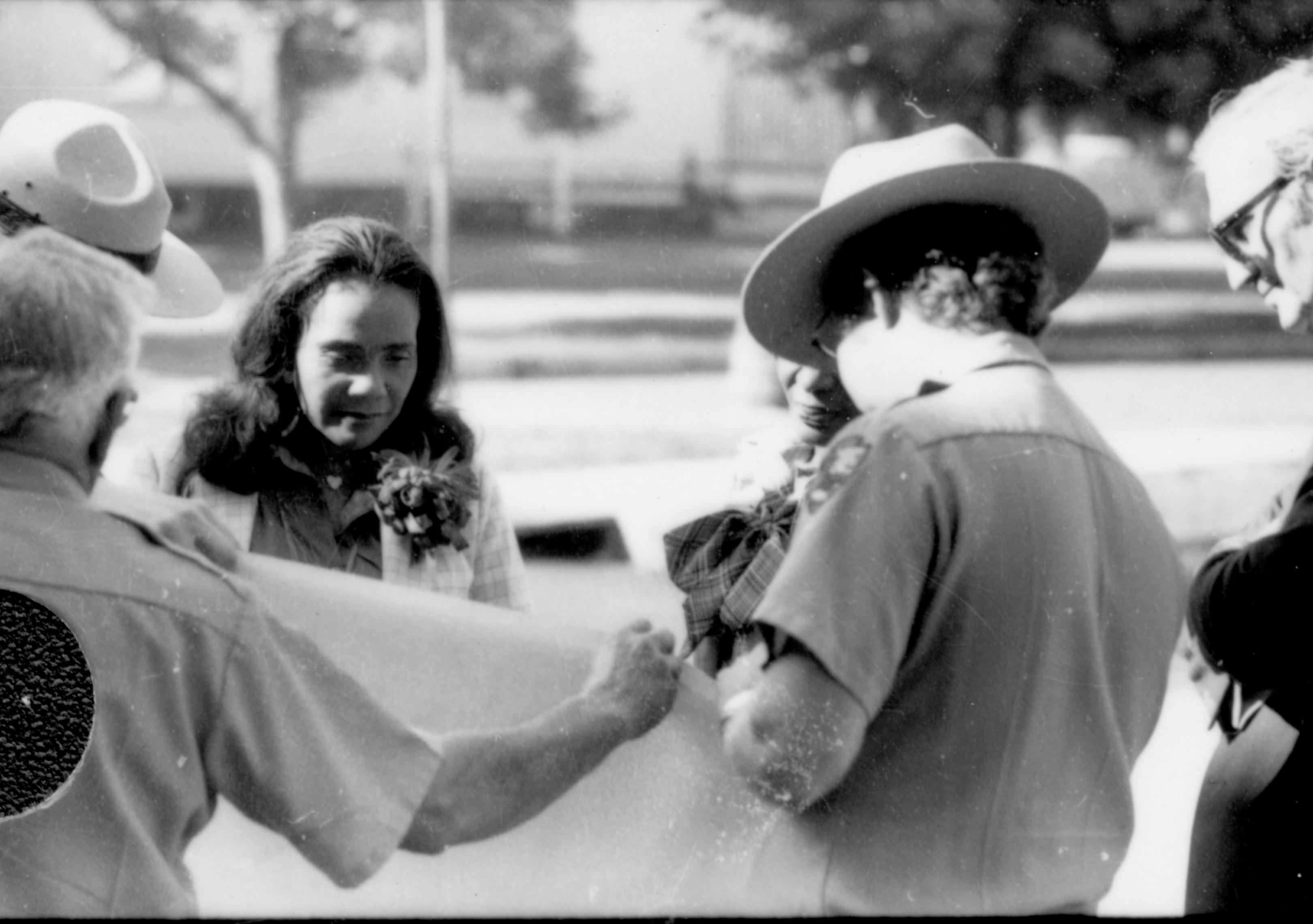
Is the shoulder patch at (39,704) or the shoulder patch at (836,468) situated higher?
the shoulder patch at (836,468)

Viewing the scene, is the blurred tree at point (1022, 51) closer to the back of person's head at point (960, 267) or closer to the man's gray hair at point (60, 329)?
the back of person's head at point (960, 267)

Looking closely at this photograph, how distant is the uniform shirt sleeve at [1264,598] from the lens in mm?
1970

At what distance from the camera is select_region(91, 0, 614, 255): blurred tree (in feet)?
6.80

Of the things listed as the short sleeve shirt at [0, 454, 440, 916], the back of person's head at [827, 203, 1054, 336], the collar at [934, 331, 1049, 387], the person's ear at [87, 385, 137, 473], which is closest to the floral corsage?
the short sleeve shirt at [0, 454, 440, 916]

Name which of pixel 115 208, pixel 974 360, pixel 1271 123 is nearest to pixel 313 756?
pixel 115 208

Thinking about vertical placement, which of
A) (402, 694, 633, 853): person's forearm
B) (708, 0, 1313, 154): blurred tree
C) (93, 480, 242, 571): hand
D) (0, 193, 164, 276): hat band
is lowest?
(402, 694, 633, 853): person's forearm

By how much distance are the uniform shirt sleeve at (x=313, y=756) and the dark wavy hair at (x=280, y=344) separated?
231mm

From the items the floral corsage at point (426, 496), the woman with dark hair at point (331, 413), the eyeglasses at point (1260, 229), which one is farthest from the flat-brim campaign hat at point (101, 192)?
the eyeglasses at point (1260, 229)

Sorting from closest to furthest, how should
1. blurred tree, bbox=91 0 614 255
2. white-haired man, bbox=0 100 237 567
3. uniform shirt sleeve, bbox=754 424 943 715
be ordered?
1. uniform shirt sleeve, bbox=754 424 943 715
2. white-haired man, bbox=0 100 237 567
3. blurred tree, bbox=91 0 614 255

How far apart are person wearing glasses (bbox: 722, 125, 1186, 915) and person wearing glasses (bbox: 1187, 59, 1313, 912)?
113 millimetres

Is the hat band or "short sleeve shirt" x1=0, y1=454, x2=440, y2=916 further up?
the hat band

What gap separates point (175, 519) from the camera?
1958mm

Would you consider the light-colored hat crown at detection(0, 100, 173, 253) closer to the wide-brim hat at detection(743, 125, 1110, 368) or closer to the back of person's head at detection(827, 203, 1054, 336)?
the wide-brim hat at detection(743, 125, 1110, 368)

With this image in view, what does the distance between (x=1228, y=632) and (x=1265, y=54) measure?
2.74ft
